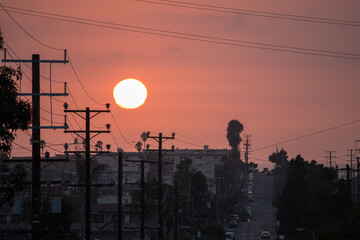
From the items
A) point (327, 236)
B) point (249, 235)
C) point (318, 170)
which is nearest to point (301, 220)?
point (249, 235)

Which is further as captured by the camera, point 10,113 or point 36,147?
point 36,147

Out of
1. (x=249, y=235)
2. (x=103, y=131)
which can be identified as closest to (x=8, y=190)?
(x=103, y=131)

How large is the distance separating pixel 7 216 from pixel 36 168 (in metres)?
101

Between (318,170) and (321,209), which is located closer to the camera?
(321,209)

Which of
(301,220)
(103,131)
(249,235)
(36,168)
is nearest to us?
(36,168)

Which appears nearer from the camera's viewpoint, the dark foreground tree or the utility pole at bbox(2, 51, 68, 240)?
the dark foreground tree

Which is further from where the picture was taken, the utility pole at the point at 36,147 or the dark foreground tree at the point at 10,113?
the utility pole at the point at 36,147

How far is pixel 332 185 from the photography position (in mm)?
157250

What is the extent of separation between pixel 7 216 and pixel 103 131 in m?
83.4

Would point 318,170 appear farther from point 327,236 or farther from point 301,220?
point 327,236

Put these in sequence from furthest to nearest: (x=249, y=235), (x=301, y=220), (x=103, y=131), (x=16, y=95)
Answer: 1. (x=249, y=235)
2. (x=301, y=220)
3. (x=103, y=131)
4. (x=16, y=95)

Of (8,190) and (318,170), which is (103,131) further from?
(318,170)

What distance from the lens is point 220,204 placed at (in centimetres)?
19062

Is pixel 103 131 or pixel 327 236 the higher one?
pixel 103 131
